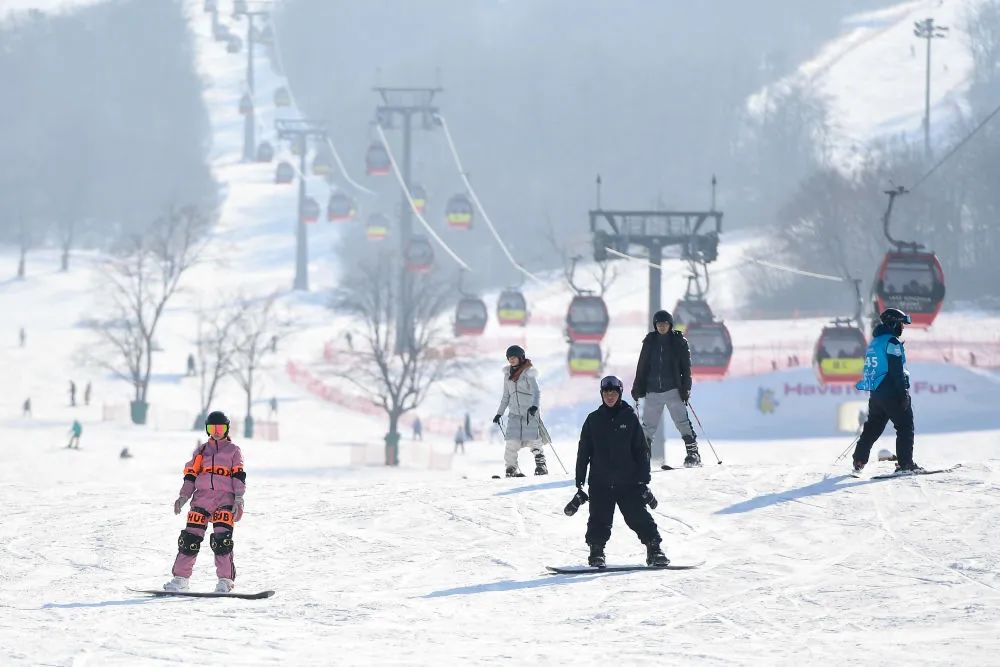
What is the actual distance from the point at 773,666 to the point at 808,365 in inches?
1809

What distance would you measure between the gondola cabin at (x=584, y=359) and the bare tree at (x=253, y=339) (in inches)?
458

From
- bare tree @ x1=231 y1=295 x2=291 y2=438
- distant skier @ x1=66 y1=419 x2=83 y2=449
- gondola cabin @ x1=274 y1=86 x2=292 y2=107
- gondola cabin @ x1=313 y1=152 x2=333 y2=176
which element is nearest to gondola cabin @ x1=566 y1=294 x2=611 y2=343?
distant skier @ x1=66 y1=419 x2=83 y2=449

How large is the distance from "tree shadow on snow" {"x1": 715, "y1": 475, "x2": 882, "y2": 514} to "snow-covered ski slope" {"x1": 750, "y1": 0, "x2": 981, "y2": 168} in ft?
287

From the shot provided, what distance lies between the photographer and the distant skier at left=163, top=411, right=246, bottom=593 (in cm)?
1189

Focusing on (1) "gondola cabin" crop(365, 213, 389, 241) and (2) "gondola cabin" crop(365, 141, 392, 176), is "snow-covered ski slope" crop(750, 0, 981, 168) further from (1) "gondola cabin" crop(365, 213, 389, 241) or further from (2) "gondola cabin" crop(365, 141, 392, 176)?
(2) "gondola cabin" crop(365, 141, 392, 176)

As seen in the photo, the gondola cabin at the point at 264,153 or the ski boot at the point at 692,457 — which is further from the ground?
the gondola cabin at the point at 264,153

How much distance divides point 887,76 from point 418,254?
7428cm

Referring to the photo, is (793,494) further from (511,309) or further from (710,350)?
(511,309)

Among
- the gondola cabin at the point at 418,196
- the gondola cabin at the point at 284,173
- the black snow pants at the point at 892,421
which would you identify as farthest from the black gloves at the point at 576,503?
the gondola cabin at the point at 284,173

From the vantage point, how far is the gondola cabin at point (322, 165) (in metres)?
86.9

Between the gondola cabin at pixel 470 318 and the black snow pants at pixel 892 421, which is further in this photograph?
the gondola cabin at pixel 470 318

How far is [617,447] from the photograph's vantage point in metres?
12.5

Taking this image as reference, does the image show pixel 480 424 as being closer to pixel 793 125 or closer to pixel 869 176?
pixel 869 176

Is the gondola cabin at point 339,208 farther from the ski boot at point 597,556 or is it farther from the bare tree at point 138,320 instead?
the ski boot at point 597,556
